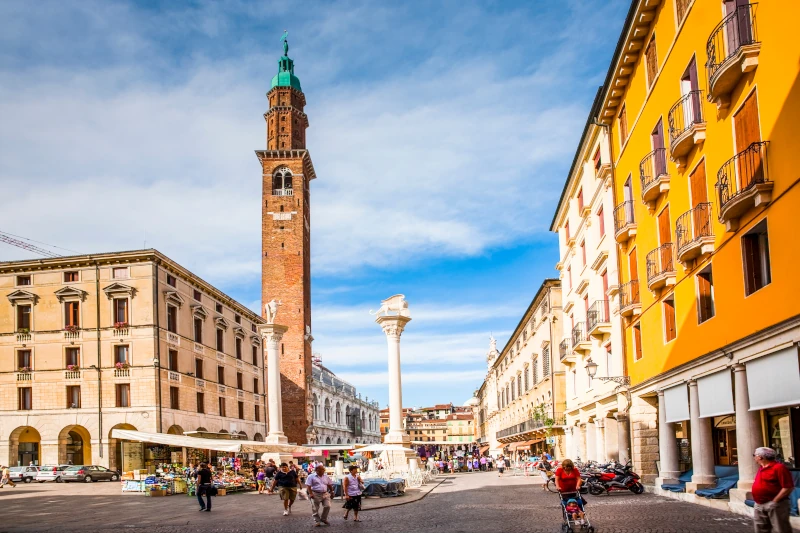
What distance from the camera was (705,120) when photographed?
1822 centimetres

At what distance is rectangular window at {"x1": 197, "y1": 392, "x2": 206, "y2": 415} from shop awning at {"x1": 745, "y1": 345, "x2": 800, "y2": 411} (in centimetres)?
4317

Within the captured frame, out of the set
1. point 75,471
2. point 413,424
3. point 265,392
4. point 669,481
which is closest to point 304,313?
point 265,392

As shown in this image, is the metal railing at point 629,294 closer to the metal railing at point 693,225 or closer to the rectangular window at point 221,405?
the metal railing at point 693,225

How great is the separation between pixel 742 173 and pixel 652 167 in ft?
23.6

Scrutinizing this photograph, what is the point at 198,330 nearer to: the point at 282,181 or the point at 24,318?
the point at 24,318

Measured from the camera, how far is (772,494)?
406 inches

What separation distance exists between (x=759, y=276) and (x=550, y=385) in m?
33.9

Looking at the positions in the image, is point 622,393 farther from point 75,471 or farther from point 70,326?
point 70,326

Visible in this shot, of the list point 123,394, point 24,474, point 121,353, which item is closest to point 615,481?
point 123,394

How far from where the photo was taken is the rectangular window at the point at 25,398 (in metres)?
47.9

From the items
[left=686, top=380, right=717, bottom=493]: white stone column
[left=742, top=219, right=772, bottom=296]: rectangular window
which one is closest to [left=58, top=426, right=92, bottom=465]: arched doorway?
[left=686, top=380, right=717, bottom=493]: white stone column

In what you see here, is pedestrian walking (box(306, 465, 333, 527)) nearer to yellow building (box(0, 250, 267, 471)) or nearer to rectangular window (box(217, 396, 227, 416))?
yellow building (box(0, 250, 267, 471))

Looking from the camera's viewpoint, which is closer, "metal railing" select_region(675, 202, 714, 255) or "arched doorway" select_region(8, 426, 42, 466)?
"metal railing" select_region(675, 202, 714, 255)

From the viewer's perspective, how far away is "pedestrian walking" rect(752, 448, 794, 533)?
10.2m
